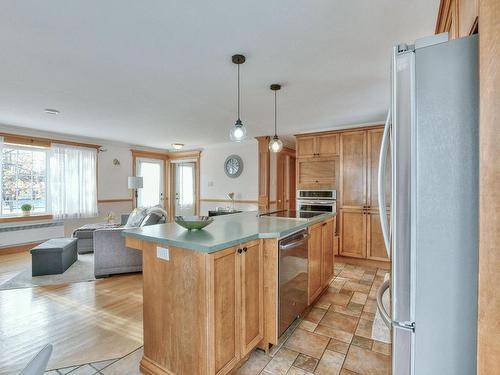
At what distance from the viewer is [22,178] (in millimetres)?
4961

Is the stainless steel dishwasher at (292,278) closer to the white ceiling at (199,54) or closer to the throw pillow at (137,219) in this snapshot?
the white ceiling at (199,54)

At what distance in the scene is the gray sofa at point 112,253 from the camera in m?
3.45

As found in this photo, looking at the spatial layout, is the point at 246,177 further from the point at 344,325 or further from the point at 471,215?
the point at 471,215

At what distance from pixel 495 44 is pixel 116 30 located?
2085 mm

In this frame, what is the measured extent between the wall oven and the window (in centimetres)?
A: 521

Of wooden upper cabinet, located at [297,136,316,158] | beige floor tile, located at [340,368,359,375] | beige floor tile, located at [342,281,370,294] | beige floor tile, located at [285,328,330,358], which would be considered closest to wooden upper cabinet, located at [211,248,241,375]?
beige floor tile, located at [285,328,330,358]

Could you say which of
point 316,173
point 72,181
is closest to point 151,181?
point 72,181

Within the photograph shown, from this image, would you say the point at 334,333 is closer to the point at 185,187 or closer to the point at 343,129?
the point at 343,129

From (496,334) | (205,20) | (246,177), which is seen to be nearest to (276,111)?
(205,20)

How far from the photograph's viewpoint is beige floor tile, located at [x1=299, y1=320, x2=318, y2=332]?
7.41ft

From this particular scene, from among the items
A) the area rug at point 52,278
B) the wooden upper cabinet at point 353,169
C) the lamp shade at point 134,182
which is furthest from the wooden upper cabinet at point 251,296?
the lamp shade at point 134,182

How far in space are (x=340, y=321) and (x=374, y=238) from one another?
2.00m

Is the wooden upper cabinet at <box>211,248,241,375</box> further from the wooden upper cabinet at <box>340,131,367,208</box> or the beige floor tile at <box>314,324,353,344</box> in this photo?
the wooden upper cabinet at <box>340,131,367,208</box>

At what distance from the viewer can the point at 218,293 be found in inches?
58.1
